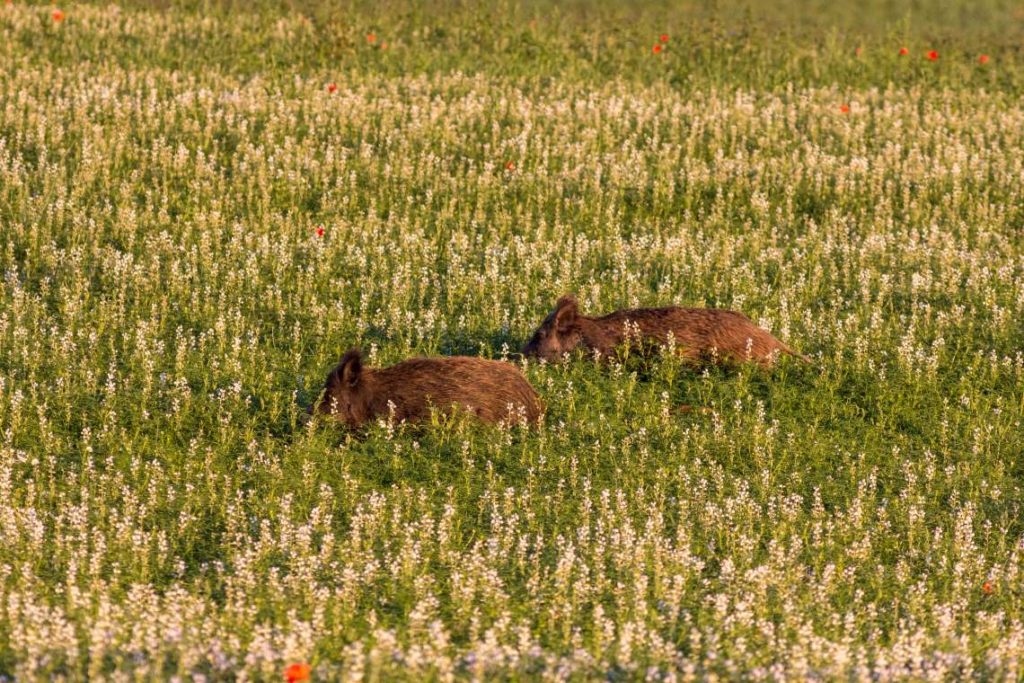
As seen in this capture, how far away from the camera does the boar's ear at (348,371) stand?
11828 mm

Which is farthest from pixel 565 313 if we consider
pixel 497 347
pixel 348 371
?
pixel 348 371

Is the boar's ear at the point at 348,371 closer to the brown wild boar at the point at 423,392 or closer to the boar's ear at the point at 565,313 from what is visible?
the brown wild boar at the point at 423,392

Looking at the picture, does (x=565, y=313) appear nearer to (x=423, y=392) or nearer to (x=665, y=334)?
(x=665, y=334)

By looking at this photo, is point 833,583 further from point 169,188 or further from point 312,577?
point 169,188

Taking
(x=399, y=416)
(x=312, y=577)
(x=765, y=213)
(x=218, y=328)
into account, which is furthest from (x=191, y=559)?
(x=765, y=213)

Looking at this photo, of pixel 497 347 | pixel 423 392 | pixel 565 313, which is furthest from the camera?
pixel 497 347

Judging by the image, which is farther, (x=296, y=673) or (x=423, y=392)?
(x=423, y=392)

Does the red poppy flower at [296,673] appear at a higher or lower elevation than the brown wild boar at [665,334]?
higher

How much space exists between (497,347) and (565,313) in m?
1.03

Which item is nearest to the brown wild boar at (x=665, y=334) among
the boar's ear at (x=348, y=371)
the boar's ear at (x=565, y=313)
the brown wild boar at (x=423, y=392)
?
the boar's ear at (x=565, y=313)

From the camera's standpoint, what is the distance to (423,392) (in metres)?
12.2

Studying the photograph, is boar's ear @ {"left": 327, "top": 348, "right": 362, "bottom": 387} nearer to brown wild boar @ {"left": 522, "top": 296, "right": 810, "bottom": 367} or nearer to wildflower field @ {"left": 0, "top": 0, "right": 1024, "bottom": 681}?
wildflower field @ {"left": 0, "top": 0, "right": 1024, "bottom": 681}

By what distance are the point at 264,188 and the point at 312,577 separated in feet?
35.6

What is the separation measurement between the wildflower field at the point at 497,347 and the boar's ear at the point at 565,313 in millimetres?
406
